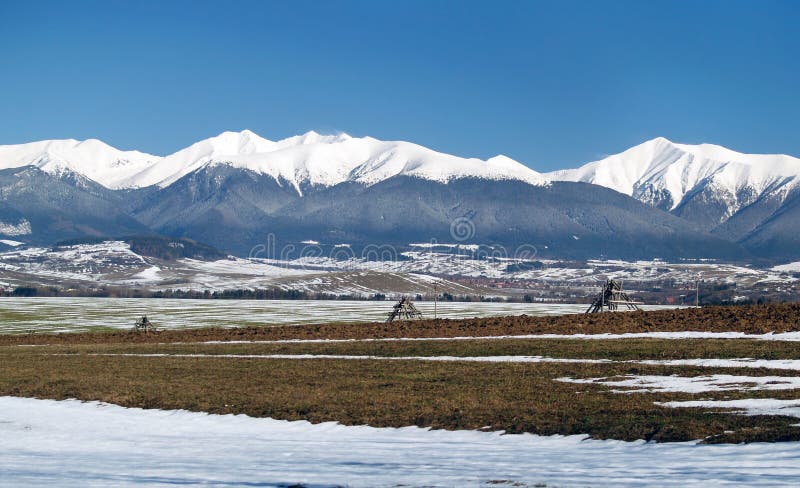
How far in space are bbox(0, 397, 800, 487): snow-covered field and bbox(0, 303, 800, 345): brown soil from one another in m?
25.4

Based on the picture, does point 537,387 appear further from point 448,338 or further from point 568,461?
point 448,338

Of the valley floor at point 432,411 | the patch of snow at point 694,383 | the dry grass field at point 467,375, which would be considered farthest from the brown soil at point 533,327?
the patch of snow at point 694,383

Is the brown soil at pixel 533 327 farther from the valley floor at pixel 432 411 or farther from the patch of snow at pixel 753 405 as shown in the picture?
the patch of snow at pixel 753 405

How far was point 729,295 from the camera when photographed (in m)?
181

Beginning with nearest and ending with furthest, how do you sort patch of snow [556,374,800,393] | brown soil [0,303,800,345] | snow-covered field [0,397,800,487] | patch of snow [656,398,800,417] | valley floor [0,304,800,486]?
snow-covered field [0,397,800,487] < valley floor [0,304,800,486] < patch of snow [656,398,800,417] < patch of snow [556,374,800,393] < brown soil [0,303,800,345]

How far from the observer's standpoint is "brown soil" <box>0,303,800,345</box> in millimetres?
46344

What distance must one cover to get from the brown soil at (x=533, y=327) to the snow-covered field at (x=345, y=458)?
25.4 meters

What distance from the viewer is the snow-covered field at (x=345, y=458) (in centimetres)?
1812

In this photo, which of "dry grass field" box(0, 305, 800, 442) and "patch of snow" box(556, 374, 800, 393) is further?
"patch of snow" box(556, 374, 800, 393)

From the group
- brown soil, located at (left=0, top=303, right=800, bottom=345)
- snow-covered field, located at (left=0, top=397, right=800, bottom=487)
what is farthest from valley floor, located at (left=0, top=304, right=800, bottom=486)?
brown soil, located at (left=0, top=303, right=800, bottom=345)

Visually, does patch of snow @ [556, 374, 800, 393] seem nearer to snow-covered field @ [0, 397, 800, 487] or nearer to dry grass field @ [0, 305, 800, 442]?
dry grass field @ [0, 305, 800, 442]

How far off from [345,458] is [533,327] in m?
33.8

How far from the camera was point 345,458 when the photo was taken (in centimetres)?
2091

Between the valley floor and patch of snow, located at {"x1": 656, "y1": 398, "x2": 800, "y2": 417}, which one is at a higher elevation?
patch of snow, located at {"x1": 656, "y1": 398, "x2": 800, "y2": 417}
